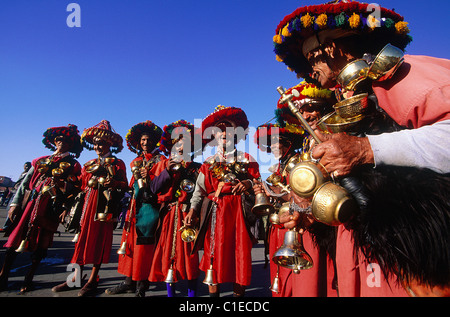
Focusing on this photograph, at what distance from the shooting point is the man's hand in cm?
102

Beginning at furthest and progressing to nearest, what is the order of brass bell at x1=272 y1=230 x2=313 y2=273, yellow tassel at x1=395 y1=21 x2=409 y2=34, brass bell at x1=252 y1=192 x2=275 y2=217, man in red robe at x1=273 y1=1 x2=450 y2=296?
1. brass bell at x1=252 y1=192 x2=275 y2=217
2. yellow tassel at x1=395 y1=21 x2=409 y2=34
3. brass bell at x1=272 y1=230 x2=313 y2=273
4. man in red robe at x1=273 y1=1 x2=450 y2=296

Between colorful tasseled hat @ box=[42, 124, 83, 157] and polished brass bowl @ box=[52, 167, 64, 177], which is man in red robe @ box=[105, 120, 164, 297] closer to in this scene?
polished brass bowl @ box=[52, 167, 64, 177]

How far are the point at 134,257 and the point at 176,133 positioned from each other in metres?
2.74

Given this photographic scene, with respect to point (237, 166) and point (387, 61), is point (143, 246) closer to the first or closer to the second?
point (237, 166)

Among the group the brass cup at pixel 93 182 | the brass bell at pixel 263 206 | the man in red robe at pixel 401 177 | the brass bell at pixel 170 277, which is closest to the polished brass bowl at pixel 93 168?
the brass cup at pixel 93 182

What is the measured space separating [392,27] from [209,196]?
3.04m

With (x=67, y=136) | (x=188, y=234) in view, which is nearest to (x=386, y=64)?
(x=188, y=234)

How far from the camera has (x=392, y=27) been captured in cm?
158

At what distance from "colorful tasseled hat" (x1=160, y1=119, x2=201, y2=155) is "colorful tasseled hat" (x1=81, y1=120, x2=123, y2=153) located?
124 cm

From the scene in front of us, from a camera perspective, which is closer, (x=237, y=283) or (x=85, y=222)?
(x=237, y=283)

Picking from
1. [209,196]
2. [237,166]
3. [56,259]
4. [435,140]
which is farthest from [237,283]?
[56,259]

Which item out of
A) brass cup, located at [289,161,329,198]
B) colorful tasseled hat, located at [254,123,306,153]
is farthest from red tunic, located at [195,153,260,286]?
brass cup, located at [289,161,329,198]

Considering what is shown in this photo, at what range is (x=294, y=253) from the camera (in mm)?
1443
